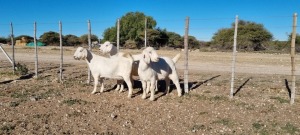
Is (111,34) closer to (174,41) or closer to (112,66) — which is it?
(174,41)

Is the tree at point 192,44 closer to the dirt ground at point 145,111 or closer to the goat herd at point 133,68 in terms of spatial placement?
the dirt ground at point 145,111

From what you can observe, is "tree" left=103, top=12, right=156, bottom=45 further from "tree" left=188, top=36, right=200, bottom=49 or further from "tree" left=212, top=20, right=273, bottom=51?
"tree" left=212, top=20, right=273, bottom=51

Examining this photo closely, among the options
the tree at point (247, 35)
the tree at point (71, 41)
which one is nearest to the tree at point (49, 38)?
the tree at point (71, 41)

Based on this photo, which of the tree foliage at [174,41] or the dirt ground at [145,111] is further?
the tree foliage at [174,41]

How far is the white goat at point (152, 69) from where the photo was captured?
10656mm

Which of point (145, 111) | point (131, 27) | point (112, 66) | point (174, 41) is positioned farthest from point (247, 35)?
point (145, 111)

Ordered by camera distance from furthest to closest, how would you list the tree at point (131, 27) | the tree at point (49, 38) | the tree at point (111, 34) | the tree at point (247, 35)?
the tree at point (49, 38)
the tree at point (111, 34)
the tree at point (131, 27)
the tree at point (247, 35)

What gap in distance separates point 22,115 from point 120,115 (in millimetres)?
2604

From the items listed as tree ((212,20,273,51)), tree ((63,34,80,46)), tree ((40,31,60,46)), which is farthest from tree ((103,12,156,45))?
tree ((40,31,60,46))

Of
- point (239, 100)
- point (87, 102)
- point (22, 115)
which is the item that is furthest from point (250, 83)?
point (22, 115)

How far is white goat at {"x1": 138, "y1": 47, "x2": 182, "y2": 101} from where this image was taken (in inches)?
420

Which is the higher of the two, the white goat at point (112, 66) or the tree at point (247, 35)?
the tree at point (247, 35)

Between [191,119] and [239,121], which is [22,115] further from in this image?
[239,121]

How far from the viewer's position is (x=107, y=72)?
1183 centimetres
